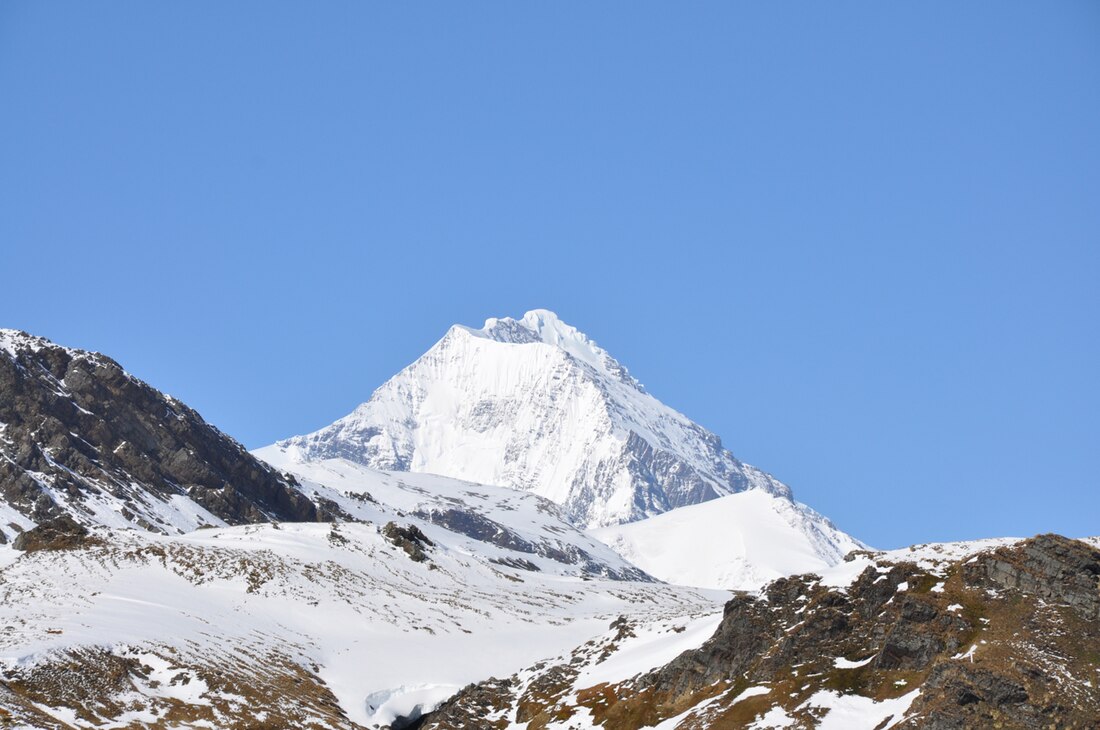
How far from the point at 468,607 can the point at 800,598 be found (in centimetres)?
6685

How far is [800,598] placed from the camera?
99.1 m

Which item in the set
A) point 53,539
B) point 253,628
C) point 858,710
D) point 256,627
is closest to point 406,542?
point 53,539

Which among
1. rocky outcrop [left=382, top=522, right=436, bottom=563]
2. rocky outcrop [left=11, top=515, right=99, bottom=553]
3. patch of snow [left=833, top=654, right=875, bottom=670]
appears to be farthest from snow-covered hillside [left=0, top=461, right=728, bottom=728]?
patch of snow [left=833, top=654, right=875, bottom=670]

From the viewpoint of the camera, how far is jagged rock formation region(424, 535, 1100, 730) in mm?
76625

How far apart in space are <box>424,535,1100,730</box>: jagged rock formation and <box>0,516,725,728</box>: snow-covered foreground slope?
55.0ft

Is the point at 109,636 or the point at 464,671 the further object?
the point at 464,671

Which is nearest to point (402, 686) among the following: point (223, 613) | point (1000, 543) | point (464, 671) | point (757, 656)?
point (464, 671)

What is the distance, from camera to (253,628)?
419 feet

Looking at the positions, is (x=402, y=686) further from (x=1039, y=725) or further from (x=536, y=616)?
(x=1039, y=725)

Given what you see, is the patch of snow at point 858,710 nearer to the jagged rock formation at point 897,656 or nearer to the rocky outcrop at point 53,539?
the jagged rock formation at point 897,656

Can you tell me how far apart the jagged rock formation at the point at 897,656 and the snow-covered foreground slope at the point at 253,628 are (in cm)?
1678

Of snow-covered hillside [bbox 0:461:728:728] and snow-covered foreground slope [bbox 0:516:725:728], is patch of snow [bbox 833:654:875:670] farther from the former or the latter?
snow-covered foreground slope [bbox 0:516:725:728]

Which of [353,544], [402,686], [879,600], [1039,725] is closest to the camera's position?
[1039,725]

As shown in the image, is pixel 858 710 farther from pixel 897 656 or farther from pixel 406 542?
pixel 406 542
